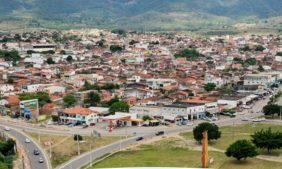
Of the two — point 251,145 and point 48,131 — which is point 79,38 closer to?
point 48,131

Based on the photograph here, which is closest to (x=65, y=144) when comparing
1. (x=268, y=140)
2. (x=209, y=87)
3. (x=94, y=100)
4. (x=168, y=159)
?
(x=168, y=159)

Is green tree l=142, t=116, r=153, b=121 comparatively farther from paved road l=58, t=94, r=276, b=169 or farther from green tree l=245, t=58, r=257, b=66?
green tree l=245, t=58, r=257, b=66

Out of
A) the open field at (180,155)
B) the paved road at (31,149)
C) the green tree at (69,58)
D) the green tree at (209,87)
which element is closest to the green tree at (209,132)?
the open field at (180,155)

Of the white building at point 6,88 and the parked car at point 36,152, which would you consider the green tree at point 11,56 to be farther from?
the parked car at point 36,152

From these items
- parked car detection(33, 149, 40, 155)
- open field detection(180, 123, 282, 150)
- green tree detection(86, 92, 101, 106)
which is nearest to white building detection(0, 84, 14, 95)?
green tree detection(86, 92, 101, 106)

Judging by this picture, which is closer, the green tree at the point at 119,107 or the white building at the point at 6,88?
the green tree at the point at 119,107

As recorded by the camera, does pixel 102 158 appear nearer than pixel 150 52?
Yes

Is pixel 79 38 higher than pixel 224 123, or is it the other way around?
pixel 79 38

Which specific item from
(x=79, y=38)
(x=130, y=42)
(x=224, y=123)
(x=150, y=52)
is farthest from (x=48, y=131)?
(x=79, y=38)
